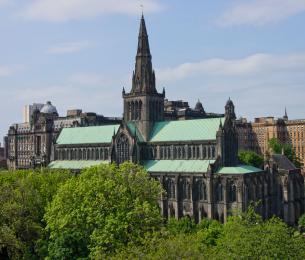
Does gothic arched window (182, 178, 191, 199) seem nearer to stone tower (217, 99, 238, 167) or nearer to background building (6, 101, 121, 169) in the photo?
stone tower (217, 99, 238, 167)

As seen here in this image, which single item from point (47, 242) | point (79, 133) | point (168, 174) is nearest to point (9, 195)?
point (47, 242)

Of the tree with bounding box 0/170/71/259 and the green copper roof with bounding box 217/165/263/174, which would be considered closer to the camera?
the tree with bounding box 0/170/71/259

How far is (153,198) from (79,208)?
378 inches

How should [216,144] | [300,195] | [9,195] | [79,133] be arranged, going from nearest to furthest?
[9,195] < [216,144] < [300,195] < [79,133]

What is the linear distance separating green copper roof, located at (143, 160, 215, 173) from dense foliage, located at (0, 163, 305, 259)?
2765 centimetres

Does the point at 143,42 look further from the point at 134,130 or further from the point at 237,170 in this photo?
the point at 237,170

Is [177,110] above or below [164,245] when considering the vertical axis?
above

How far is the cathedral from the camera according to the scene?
92.9 meters

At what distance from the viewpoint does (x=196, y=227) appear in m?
76.2

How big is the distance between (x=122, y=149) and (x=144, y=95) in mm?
12999

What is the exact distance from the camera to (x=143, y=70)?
114062 mm

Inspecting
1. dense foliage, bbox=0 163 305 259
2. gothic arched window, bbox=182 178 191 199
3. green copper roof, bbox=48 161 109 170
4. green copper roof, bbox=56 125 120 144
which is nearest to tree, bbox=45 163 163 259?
dense foliage, bbox=0 163 305 259

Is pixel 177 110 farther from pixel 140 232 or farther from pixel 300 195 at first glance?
pixel 140 232

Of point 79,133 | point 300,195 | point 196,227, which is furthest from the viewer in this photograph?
point 79,133
